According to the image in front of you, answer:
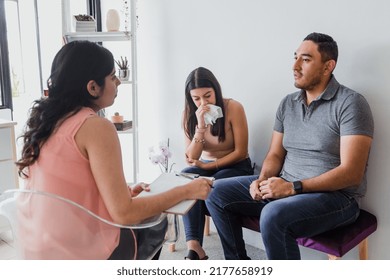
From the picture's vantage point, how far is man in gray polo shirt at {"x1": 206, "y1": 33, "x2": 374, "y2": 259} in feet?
4.33

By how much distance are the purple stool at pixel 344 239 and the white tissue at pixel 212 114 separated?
2.31 ft

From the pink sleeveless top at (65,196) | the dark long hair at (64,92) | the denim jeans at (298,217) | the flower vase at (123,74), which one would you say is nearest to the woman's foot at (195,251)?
the denim jeans at (298,217)

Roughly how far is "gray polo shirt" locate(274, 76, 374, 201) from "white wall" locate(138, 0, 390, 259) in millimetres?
119

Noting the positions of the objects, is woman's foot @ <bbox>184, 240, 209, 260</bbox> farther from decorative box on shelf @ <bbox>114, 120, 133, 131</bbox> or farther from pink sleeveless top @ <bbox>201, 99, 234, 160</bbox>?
decorative box on shelf @ <bbox>114, 120, 133, 131</bbox>

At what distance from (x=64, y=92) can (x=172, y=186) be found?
1.38 ft

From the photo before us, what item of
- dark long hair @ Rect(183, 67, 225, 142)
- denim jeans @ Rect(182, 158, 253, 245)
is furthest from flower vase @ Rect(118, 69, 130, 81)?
denim jeans @ Rect(182, 158, 253, 245)

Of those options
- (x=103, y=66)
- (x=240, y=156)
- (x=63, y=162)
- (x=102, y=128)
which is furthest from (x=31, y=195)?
(x=240, y=156)

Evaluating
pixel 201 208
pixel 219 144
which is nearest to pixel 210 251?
pixel 201 208

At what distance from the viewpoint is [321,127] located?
146 centimetres

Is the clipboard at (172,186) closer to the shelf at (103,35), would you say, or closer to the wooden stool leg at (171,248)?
the wooden stool leg at (171,248)

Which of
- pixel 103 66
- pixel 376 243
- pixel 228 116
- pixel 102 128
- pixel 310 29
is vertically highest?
pixel 310 29

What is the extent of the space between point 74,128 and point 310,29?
46.1 inches

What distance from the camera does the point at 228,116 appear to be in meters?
1.82

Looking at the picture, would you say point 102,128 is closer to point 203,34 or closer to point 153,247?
point 153,247
